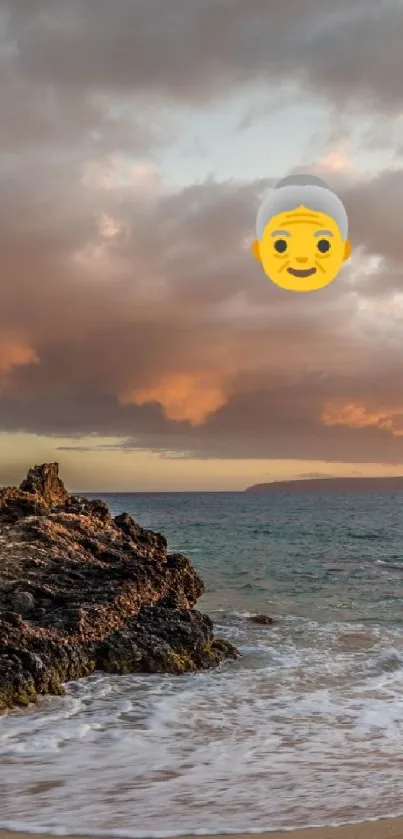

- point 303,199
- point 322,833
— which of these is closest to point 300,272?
point 303,199

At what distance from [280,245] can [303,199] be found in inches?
16.7

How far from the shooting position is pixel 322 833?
6.28 meters

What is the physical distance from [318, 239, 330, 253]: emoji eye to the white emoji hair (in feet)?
0.67

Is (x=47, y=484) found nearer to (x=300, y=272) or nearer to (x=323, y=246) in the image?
(x=300, y=272)

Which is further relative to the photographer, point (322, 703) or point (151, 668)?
point (151, 668)

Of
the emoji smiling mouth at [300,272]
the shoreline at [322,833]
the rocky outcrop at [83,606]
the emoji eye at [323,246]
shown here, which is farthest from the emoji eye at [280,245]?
the rocky outcrop at [83,606]

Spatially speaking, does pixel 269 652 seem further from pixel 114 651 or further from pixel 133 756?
pixel 133 756

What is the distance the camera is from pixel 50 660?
11.8 m

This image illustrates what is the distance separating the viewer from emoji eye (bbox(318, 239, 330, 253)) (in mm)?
6523

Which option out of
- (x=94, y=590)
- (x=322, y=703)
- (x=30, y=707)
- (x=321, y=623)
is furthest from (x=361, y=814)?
(x=321, y=623)

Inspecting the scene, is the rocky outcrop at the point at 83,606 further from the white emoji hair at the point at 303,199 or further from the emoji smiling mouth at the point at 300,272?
the white emoji hair at the point at 303,199

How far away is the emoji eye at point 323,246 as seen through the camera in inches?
257

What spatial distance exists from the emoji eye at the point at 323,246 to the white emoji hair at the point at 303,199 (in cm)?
20

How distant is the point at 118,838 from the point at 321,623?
13.3 meters
